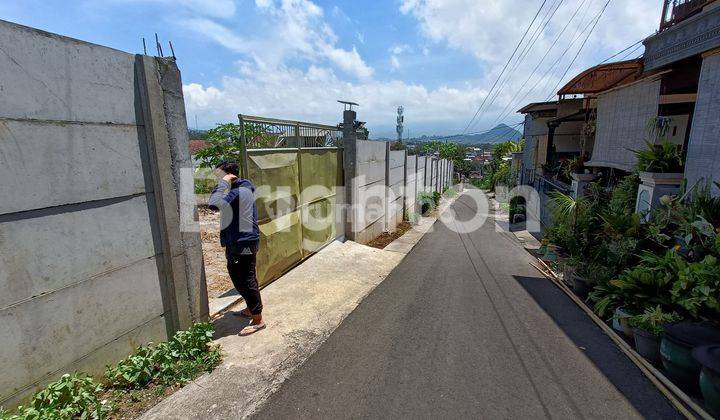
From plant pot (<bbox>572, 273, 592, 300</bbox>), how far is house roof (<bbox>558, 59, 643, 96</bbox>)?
5068 mm

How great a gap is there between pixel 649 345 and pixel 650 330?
0.16 m

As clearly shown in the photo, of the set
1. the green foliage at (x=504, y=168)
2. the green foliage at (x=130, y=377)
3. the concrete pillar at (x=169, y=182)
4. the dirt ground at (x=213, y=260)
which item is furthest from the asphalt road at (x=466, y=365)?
the green foliage at (x=504, y=168)

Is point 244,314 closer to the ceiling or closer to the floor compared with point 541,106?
closer to the floor

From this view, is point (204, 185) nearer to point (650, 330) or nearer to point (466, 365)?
point (466, 365)

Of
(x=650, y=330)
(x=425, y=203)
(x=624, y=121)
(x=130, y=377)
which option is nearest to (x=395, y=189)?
(x=425, y=203)

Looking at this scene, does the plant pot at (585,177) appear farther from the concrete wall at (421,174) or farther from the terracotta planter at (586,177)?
the concrete wall at (421,174)

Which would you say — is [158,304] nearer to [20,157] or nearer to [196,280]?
[196,280]

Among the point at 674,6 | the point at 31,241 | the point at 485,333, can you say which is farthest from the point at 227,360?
the point at 674,6

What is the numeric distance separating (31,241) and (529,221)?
13.7 metres

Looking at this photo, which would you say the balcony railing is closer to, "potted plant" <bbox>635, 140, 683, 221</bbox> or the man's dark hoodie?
"potted plant" <bbox>635, 140, 683, 221</bbox>

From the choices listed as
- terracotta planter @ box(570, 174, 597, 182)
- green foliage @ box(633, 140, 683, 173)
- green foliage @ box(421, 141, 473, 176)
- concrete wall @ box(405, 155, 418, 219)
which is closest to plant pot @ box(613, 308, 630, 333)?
green foliage @ box(633, 140, 683, 173)

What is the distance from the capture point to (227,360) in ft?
10.2

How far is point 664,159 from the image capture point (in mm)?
4773

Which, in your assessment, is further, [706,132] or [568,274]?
[568,274]
